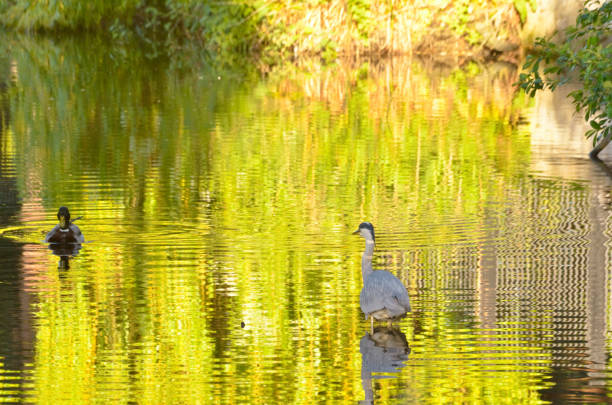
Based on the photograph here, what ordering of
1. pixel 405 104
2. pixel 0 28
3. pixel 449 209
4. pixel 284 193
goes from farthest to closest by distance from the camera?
pixel 0 28, pixel 405 104, pixel 284 193, pixel 449 209

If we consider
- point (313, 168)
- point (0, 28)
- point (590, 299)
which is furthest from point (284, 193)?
point (0, 28)

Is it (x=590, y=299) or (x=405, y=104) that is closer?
(x=590, y=299)

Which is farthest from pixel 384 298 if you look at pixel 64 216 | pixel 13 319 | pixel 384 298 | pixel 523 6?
pixel 523 6

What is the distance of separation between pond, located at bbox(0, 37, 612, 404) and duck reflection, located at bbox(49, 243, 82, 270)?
98 millimetres

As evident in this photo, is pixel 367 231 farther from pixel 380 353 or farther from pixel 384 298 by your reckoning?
pixel 380 353

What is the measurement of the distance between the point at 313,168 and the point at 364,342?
28.9ft

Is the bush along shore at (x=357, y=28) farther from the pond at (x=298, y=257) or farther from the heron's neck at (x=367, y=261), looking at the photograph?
the heron's neck at (x=367, y=261)

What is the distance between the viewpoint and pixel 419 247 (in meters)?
13.0

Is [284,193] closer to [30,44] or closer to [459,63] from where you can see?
[459,63]

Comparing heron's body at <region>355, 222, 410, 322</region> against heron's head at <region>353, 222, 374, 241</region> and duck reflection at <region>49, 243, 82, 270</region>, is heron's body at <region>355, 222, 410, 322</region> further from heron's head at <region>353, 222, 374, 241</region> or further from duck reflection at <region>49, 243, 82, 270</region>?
duck reflection at <region>49, 243, 82, 270</region>

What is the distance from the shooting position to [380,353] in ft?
30.5

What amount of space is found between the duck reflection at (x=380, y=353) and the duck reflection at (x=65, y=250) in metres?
3.95

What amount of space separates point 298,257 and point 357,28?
27449mm

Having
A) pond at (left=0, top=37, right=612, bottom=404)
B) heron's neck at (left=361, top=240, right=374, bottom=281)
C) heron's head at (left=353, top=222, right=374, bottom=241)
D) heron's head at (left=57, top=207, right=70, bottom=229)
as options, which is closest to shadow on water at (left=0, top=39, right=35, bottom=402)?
pond at (left=0, top=37, right=612, bottom=404)
